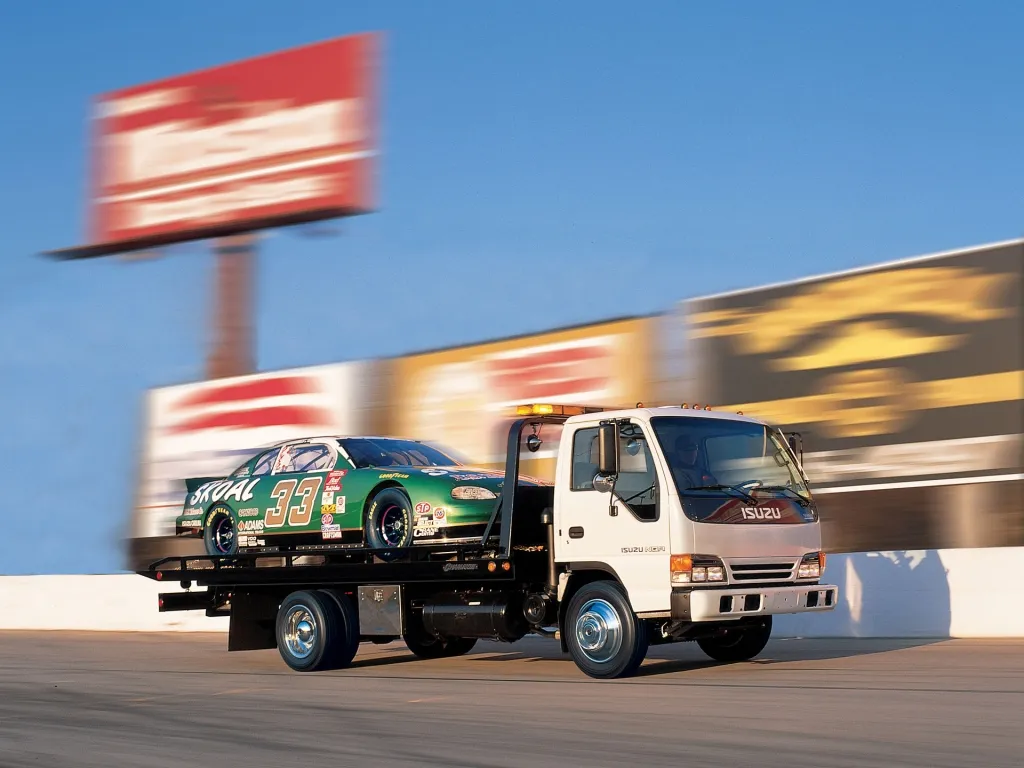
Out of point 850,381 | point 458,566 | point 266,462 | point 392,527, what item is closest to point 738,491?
point 458,566

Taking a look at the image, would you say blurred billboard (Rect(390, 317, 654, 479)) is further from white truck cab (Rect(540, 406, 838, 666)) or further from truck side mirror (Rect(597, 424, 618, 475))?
truck side mirror (Rect(597, 424, 618, 475))

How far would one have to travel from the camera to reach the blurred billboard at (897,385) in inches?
720

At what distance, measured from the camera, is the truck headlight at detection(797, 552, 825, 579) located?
11.9 m

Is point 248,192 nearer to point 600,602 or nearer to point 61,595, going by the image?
point 61,595

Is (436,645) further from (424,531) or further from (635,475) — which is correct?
(635,475)

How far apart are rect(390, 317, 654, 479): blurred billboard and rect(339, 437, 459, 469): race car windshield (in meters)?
6.77

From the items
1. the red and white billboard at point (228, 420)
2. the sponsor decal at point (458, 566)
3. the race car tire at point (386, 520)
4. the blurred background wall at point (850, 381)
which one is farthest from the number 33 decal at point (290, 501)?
the red and white billboard at point (228, 420)

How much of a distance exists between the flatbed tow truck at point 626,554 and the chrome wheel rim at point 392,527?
11.9 inches

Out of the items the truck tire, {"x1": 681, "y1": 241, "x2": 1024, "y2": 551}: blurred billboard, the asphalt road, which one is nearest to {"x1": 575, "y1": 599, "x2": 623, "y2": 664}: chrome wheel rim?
the asphalt road

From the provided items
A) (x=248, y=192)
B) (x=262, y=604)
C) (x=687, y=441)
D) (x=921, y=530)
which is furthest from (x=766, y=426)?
(x=248, y=192)

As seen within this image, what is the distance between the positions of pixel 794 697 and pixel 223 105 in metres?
22.5

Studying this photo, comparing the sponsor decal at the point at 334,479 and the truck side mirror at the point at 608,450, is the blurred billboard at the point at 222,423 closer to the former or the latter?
the sponsor decal at the point at 334,479

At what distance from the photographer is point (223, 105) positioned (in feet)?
96.3

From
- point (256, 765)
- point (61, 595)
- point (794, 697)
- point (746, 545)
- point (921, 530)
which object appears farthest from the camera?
point (61, 595)
